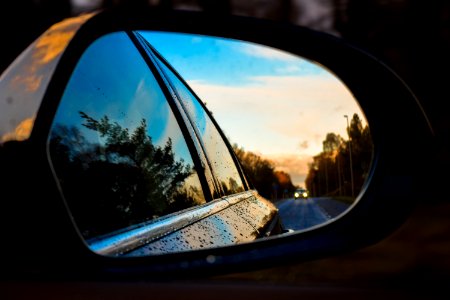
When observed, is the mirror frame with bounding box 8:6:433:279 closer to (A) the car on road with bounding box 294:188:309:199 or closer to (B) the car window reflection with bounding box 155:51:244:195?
(A) the car on road with bounding box 294:188:309:199

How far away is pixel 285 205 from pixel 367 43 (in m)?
1.80

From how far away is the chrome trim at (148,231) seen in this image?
1.59 m

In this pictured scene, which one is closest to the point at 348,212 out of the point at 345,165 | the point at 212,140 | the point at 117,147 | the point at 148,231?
the point at 345,165

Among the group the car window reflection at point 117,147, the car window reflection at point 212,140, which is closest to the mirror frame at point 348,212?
the car window reflection at point 117,147

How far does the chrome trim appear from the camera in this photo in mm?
1586

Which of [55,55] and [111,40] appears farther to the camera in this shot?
[111,40]

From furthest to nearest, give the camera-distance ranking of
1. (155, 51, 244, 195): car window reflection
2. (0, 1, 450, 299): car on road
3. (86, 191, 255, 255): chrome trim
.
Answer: (155, 51, 244, 195): car window reflection
(86, 191, 255, 255): chrome trim
(0, 1, 450, 299): car on road

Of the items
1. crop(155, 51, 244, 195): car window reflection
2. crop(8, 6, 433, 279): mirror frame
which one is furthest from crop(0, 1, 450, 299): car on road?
crop(155, 51, 244, 195): car window reflection

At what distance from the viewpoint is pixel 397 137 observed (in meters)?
1.54

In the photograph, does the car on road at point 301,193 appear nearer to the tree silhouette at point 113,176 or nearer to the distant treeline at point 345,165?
the distant treeline at point 345,165

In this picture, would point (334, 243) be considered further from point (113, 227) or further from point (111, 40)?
point (111, 40)

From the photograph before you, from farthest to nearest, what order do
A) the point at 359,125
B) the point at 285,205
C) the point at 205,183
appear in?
the point at 285,205 → the point at 205,183 → the point at 359,125

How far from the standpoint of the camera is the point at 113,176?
1831 mm

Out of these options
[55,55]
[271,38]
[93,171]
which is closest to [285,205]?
[271,38]
